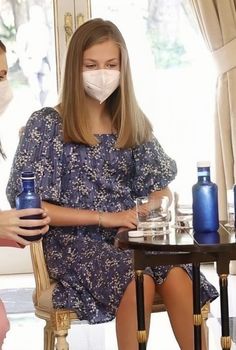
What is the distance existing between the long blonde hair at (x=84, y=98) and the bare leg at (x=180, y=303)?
0.53 meters

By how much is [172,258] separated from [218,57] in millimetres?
2387

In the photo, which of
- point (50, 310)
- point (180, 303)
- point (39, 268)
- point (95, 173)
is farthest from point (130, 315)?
point (95, 173)

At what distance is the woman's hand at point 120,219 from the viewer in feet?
7.24

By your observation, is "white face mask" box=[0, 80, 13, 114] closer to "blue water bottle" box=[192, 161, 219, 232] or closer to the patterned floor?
"blue water bottle" box=[192, 161, 219, 232]

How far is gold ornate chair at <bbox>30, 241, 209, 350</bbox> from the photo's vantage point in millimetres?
2156

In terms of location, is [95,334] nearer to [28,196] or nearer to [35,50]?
[28,196]

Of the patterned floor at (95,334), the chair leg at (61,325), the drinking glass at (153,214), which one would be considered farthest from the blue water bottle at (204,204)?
the patterned floor at (95,334)

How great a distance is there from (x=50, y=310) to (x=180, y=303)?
42cm

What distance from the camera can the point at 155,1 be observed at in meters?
4.28

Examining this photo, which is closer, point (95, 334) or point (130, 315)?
point (130, 315)

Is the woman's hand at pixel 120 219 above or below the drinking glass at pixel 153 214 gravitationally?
below

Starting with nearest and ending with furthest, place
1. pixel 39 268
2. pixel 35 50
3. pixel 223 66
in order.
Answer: pixel 39 268, pixel 223 66, pixel 35 50

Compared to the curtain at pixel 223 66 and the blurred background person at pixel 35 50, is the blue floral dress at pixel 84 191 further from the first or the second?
the blurred background person at pixel 35 50

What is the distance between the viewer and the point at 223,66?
399cm
